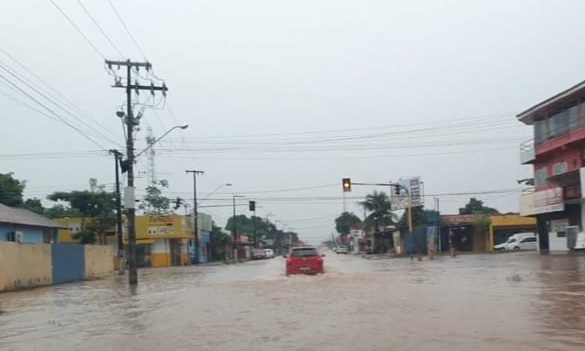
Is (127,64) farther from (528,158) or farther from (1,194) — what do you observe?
(528,158)

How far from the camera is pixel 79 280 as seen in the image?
134 feet

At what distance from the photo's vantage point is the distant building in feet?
140

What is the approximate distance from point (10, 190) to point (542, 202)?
139 ft

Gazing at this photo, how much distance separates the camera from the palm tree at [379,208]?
9988 centimetres

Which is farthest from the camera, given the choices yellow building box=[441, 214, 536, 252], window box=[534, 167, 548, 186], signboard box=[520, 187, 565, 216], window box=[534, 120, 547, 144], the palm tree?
the palm tree

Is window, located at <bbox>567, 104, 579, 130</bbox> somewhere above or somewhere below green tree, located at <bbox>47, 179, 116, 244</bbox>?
above

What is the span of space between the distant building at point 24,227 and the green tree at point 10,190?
885 cm

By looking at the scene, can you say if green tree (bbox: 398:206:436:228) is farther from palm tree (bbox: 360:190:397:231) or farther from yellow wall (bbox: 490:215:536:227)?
yellow wall (bbox: 490:215:536:227)

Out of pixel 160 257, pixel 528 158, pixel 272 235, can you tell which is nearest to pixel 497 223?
pixel 528 158

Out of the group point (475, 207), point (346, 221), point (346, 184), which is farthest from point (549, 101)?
point (346, 221)

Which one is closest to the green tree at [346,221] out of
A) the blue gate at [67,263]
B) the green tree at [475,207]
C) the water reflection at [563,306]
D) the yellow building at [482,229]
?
the green tree at [475,207]

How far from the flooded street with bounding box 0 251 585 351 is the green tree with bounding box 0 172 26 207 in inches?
1493

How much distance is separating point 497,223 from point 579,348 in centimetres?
6983

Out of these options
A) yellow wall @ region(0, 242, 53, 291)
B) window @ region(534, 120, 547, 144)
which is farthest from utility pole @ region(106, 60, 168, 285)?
window @ region(534, 120, 547, 144)
